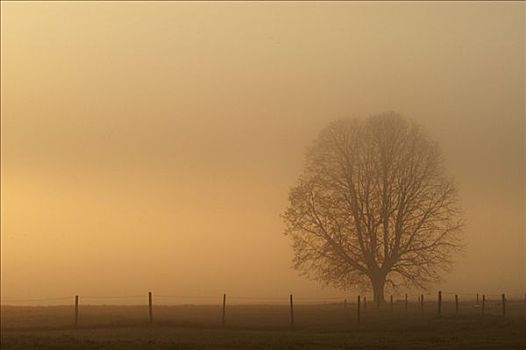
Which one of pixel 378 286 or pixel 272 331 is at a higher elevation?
pixel 378 286

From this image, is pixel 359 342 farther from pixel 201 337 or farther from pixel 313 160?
pixel 313 160

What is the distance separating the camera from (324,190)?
183ft

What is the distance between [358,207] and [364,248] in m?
2.72

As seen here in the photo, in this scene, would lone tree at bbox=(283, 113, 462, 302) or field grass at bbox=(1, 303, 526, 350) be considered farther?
lone tree at bbox=(283, 113, 462, 302)

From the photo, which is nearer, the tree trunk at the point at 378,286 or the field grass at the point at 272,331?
the field grass at the point at 272,331

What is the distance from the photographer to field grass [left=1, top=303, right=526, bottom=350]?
2767cm

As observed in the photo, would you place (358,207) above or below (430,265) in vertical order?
above

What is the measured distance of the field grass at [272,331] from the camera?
90.8 ft

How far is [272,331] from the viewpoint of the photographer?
37750 mm

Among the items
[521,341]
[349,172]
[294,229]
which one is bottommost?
[521,341]

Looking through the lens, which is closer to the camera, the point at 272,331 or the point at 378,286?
the point at 272,331

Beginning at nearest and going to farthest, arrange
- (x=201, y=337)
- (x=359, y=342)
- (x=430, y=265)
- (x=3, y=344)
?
(x=3, y=344)
(x=359, y=342)
(x=201, y=337)
(x=430, y=265)

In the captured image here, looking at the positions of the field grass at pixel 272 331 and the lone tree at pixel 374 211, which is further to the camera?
the lone tree at pixel 374 211

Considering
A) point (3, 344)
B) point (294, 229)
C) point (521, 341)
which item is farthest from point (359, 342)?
point (294, 229)
